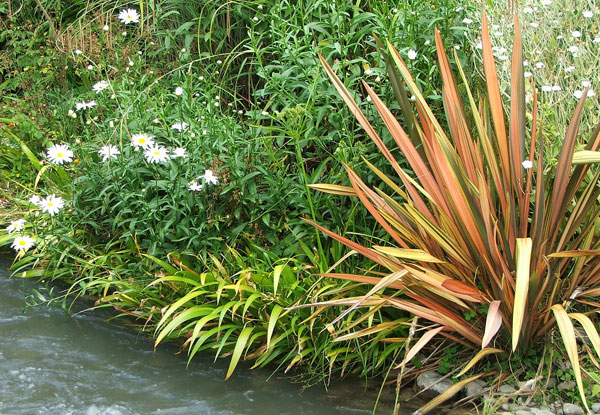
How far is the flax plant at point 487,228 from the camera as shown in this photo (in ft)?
9.87

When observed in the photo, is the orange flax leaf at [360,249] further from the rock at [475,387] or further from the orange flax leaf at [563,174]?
the orange flax leaf at [563,174]

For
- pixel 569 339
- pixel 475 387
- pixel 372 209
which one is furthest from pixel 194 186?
pixel 569 339

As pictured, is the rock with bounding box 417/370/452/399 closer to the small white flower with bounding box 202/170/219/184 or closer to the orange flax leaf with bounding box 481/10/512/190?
the orange flax leaf with bounding box 481/10/512/190

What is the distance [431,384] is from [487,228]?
773 mm

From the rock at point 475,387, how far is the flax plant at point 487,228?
0.15 m

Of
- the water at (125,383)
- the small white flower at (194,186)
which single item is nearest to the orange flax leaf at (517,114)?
the water at (125,383)

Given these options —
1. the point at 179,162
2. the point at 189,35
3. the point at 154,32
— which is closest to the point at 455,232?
the point at 179,162

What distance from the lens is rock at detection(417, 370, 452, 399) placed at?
3.19 metres

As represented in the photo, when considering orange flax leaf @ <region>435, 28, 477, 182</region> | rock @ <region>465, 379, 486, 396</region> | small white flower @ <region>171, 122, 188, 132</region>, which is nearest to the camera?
rock @ <region>465, 379, 486, 396</region>

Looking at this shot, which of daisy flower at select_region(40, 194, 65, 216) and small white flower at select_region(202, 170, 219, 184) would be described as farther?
daisy flower at select_region(40, 194, 65, 216)

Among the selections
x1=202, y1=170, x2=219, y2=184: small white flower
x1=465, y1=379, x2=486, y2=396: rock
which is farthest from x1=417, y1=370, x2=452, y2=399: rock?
x1=202, y1=170, x2=219, y2=184: small white flower

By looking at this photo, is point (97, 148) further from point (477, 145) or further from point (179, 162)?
point (477, 145)

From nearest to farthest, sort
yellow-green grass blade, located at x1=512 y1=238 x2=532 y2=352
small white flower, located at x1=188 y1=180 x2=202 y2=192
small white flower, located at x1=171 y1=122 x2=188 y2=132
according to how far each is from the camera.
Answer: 1. yellow-green grass blade, located at x1=512 y1=238 x2=532 y2=352
2. small white flower, located at x1=188 y1=180 x2=202 y2=192
3. small white flower, located at x1=171 y1=122 x2=188 y2=132

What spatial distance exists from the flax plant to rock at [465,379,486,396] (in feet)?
0.48
